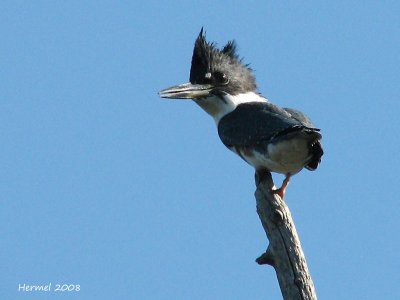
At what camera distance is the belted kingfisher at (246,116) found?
7.65 metres

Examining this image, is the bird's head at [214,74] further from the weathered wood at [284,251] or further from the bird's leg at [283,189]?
the weathered wood at [284,251]

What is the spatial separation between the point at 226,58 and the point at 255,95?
0.51 meters

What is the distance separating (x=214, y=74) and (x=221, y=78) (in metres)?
0.09

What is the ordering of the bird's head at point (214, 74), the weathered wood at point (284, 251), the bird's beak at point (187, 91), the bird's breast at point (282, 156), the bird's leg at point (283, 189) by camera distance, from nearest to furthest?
the weathered wood at point (284, 251) → the bird's leg at point (283, 189) → the bird's breast at point (282, 156) → the bird's beak at point (187, 91) → the bird's head at point (214, 74)

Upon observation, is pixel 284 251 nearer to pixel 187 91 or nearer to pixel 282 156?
pixel 282 156

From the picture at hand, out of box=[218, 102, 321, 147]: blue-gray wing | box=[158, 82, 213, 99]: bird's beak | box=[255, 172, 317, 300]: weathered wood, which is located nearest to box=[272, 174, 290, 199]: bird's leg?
box=[255, 172, 317, 300]: weathered wood

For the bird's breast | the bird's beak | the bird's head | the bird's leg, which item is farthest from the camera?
the bird's head

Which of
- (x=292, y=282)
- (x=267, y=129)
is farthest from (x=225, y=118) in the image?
(x=292, y=282)

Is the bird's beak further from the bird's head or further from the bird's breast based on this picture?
the bird's breast

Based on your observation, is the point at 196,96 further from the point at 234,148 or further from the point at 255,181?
Answer: the point at 255,181

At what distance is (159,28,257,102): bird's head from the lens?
8938 millimetres

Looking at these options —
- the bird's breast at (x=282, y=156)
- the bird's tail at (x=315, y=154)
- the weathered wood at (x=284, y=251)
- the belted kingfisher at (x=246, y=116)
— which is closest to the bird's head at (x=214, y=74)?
the belted kingfisher at (x=246, y=116)

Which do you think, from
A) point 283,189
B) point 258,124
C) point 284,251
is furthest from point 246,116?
point 284,251

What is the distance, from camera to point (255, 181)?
7844 millimetres
